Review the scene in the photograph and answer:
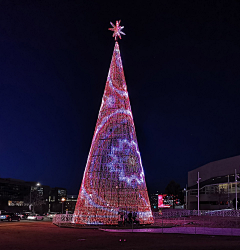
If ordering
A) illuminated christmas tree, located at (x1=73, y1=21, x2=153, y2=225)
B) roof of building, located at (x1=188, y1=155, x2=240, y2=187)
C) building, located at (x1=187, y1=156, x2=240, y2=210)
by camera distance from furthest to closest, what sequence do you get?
roof of building, located at (x1=188, y1=155, x2=240, y2=187)
building, located at (x1=187, y1=156, x2=240, y2=210)
illuminated christmas tree, located at (x1=73, y1=21, x2=153, y2=225)

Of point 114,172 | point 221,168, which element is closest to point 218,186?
point 221,168

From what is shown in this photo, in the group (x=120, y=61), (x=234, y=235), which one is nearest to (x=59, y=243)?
(x=234, y=235)

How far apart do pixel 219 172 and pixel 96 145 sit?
188 ft

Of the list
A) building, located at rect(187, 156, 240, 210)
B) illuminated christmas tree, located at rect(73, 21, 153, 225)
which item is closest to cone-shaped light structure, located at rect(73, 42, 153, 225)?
illuminated christmas tree, located at rect(73, 21, 153, 225)

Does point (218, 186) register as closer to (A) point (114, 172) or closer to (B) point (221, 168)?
(B) point (221, 168)

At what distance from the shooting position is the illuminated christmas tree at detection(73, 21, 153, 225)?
2170 cm

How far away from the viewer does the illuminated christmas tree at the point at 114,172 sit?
2170cm

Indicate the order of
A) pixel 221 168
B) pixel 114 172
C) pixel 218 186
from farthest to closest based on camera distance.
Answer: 1. pixel 221 168
2. pixel 218 186
3. pixel 114 172

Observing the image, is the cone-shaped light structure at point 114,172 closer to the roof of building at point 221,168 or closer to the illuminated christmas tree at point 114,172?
the illuminated christmas tree at point 114,172

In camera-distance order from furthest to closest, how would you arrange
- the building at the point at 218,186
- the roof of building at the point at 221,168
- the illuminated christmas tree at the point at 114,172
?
the roof of building at the point at 221,168 < the building at the point at 218,186 < the illuminated christmas tree at the point at 114,172

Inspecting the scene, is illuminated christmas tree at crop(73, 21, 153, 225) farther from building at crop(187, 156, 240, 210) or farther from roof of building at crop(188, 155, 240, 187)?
roof of building at crop(188, 155, 240, 187)

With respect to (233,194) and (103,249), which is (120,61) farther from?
(233,194)

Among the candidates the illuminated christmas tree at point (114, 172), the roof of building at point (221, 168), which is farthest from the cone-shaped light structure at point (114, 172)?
the roof of building at point (221, 168)

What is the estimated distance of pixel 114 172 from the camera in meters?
22.6
